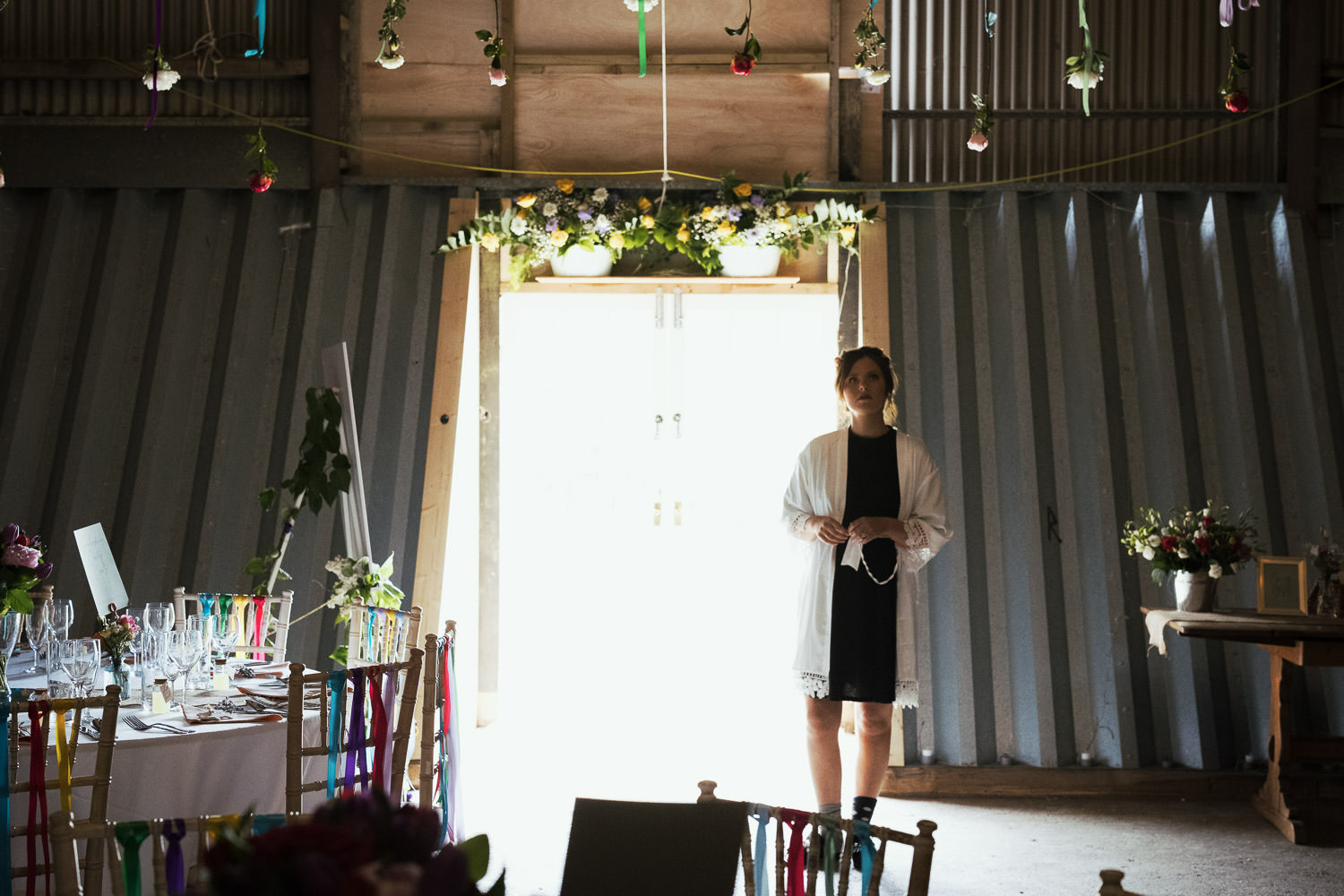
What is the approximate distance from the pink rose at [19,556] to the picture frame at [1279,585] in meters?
4.20

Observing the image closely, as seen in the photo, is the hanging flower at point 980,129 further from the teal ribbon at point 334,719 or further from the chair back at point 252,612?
the chair back at point 252,612

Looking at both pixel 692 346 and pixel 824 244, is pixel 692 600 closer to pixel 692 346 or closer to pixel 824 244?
pixel 692 346

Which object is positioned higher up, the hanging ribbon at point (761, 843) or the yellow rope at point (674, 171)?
the yellow rope at point (674, 171)

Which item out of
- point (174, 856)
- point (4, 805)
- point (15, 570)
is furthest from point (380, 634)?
point (174, 856)

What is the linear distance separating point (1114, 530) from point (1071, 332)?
0.94 metres

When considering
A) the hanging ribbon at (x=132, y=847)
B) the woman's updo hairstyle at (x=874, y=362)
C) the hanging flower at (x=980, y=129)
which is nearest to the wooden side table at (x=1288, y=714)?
the woman's updo hairstyle at (x=874, y=362)

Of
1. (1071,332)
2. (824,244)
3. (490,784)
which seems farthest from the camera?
(824,244)

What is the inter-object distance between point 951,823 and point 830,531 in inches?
57.0

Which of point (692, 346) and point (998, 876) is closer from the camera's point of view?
point (998, 876)

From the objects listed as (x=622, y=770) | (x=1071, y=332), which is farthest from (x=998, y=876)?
(x=1071, y=332)

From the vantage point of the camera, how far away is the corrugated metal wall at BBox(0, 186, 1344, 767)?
4977 millimetres

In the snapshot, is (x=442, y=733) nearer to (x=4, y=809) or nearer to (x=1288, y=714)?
(x=4, y=809)

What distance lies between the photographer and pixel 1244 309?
530 cm

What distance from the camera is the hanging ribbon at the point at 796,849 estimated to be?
68.7 inches
